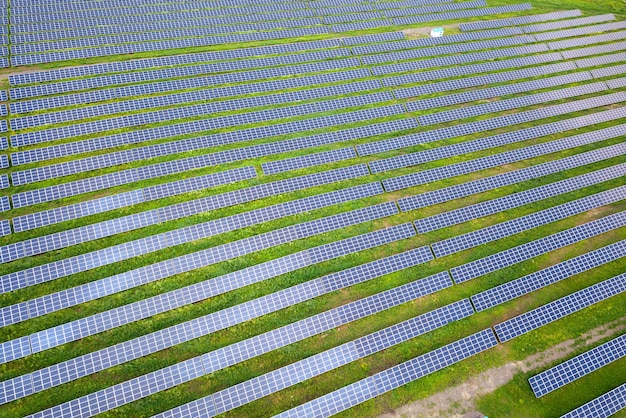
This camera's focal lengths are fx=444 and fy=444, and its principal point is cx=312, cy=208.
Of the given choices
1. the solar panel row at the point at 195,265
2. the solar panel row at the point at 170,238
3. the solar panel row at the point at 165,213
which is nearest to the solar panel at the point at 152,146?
the solar panel row at the point at 165,213

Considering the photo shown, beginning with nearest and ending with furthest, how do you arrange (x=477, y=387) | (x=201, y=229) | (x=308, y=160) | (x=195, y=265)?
(x=477, y=387) < (x=195, y=265) < (x=201, y=229) < (x=308, y=160)

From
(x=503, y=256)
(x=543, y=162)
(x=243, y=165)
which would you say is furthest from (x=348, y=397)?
(x=543, y=162)

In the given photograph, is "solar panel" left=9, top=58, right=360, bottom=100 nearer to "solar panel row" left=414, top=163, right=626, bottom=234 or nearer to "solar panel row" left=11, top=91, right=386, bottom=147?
"solar panel row" left=11, top=91, right=386, bottom=147

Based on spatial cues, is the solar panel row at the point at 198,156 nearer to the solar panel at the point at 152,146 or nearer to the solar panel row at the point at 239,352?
the solar panel at the point at 152,146

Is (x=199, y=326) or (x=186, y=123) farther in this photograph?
(x=186, y=123)

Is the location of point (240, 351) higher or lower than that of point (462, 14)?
lower

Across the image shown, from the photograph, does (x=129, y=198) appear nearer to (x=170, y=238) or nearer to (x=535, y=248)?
(x=170, y=238)

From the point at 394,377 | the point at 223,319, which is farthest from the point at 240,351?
the point at 394,377

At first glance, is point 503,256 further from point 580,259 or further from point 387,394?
point 387,394
